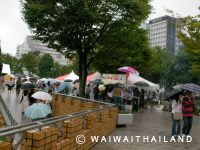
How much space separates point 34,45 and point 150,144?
157018 millimetres

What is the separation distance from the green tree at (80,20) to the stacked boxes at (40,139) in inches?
352

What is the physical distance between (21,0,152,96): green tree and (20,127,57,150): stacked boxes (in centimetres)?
894

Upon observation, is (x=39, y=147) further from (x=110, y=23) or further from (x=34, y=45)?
(x=34, y=45)

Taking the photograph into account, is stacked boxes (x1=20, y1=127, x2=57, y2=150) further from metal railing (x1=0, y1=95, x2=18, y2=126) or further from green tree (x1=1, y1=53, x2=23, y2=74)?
green tree (x1=1, y1=53, x2=23, y2=74)

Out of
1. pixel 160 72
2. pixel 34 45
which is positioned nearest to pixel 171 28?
pixel 160 72

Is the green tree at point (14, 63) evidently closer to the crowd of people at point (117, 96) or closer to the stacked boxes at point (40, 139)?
the crowd of people at point (117, 96)

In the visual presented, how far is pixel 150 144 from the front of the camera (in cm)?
682

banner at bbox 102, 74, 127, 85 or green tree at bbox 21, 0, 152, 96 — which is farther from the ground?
green tree at bbox 21, 0, 152, 96

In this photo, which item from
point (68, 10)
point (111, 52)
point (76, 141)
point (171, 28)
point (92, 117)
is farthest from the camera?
point (171, 28)

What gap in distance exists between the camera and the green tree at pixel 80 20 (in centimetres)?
1202

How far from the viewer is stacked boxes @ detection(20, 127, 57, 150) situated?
3490 mm

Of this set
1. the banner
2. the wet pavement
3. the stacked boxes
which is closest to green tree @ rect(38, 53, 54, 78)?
the banner

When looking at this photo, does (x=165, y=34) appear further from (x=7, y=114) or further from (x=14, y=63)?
(x=7, y=114)

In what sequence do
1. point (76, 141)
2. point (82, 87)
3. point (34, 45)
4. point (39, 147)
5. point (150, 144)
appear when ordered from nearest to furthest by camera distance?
point (39, 147) < point (76, 141) < point (150, 144) < point (82, 87) < point (34, 45)
